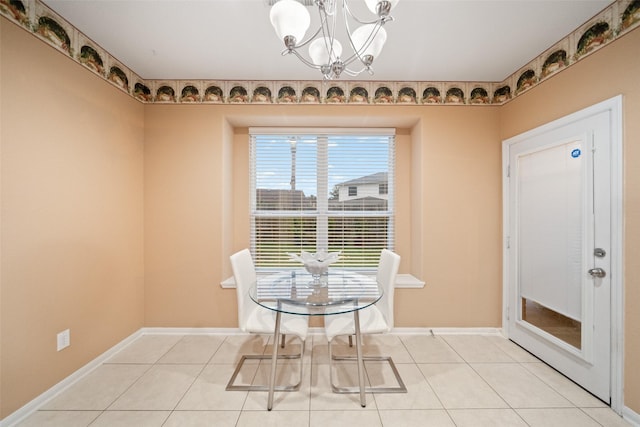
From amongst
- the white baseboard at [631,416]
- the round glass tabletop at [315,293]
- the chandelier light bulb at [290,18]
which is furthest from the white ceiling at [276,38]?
the white baseboard at [631,416]

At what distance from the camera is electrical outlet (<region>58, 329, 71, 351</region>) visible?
1.92 meters

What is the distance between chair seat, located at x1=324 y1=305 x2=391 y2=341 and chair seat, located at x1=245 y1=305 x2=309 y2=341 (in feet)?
0.61

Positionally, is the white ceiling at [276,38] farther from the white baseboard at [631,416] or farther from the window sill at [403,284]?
the white baseboard at [631,416]

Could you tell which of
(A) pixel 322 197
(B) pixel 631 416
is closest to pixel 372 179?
(A) pixel 322 197

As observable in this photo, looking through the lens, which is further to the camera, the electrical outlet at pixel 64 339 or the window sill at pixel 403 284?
the window sill at pixel 403 284

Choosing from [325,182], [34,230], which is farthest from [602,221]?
[34,230]

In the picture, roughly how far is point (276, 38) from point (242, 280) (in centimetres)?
196

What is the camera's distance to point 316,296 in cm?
184

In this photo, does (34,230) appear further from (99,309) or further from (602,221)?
(602,221)

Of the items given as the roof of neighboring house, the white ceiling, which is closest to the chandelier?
the white ceiling

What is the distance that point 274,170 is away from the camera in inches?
125

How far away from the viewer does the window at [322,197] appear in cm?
317

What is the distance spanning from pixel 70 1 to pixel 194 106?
1.12m

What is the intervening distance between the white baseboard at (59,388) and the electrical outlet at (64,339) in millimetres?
250
